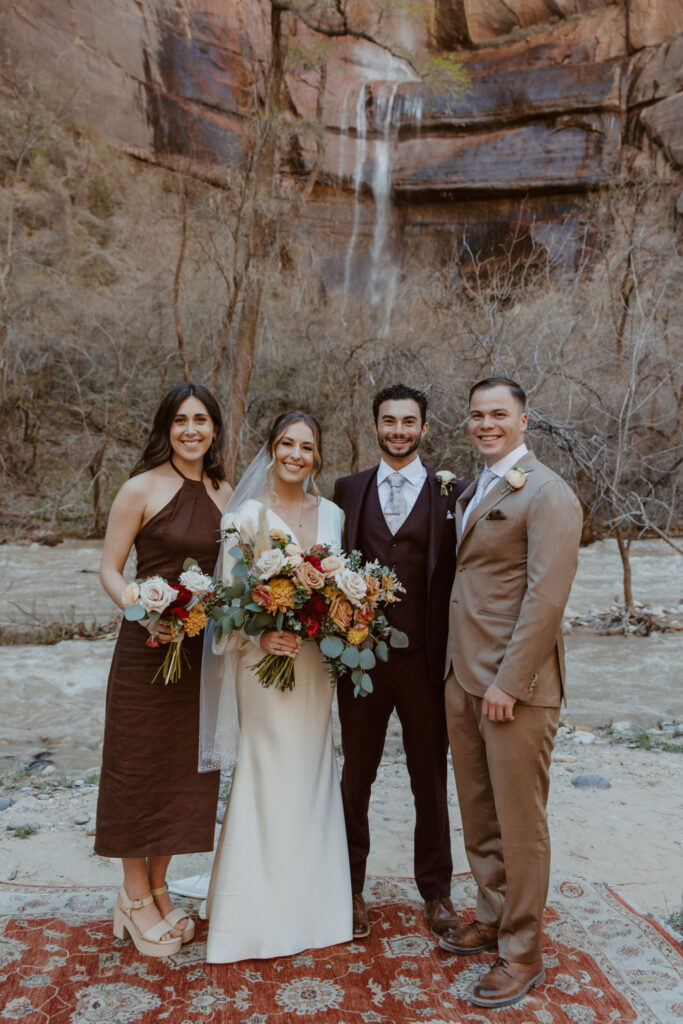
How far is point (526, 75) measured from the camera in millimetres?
27562

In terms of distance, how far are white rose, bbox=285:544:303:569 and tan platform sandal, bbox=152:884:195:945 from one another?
161 centimetres

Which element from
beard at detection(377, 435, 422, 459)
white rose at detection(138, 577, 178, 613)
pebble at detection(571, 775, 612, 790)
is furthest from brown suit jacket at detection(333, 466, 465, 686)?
pebble at detection(571, 775, 612, 790)

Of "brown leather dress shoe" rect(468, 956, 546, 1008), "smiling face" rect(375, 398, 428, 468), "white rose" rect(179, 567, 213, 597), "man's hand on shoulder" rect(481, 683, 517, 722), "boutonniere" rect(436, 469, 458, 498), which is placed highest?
"smiling face" rect(375, 398, 428, 468)

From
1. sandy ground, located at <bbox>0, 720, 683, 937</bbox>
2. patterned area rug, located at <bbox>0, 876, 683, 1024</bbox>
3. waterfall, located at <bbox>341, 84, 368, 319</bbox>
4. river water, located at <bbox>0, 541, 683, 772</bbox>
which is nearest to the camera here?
patterned area rug, located at <bbox>0, 876, 683, 1024</bbox>

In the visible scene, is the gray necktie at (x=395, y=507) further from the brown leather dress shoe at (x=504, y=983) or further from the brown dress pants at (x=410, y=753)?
the brown leather dress shoe at (x=504, y=983)

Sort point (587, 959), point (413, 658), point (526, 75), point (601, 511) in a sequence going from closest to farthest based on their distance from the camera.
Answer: point (587, 959)
point (413, 658)
point (601, 511)
point (526, 75)

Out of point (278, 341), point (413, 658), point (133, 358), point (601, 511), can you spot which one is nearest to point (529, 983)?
point (413, 658)

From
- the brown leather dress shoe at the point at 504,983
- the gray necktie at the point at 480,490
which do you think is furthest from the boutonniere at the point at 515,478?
the brown leather dress shoe at the point at 504,983

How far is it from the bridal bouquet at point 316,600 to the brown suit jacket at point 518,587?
29cm

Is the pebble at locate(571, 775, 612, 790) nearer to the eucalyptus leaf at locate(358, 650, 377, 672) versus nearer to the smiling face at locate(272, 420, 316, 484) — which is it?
the eucalyptus leaf at locate(358, 650, 377, 672)

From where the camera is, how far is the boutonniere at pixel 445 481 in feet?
10.9

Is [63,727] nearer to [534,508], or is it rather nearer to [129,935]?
[129,935]

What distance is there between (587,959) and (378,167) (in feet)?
97.1

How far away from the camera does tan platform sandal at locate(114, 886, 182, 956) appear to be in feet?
9.96
